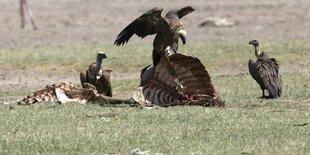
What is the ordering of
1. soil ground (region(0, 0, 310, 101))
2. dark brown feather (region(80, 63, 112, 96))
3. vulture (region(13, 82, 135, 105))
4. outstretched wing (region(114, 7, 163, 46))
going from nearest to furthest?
vulture (region(13, 82, 135, 105)) → outstretched wing (region(114, 7, 163, 46)) → dark brown feather (region(80, 63, 112, 96)) → soil ground (region(0, 0, 310, 101))

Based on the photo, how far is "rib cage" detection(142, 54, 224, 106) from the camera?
13938 mm

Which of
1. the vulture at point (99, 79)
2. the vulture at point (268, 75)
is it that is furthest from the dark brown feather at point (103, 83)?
the vulture at point (268, 75)

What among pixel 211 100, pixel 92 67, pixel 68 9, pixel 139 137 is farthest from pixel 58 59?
pixel 68 9

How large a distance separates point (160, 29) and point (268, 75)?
1746 millimetres

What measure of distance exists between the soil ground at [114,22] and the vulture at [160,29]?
436 centimetres

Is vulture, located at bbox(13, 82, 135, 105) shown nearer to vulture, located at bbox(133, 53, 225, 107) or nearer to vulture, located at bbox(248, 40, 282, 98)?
vulture, located at bbox(133, 53, 225, 107)

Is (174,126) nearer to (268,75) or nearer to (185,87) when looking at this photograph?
(185,87)

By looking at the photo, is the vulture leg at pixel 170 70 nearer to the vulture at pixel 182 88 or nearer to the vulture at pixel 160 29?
the vulture at pixel 182 88

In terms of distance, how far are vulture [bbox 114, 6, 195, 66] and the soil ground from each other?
172 inches

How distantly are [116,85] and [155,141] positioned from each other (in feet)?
24.6

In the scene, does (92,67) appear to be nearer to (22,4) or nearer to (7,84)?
(7,84)

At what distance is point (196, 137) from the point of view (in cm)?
1089

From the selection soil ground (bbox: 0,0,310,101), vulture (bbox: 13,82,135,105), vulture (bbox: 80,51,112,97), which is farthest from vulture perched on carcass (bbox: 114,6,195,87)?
soil ground (bbox: 0,0,310,101)

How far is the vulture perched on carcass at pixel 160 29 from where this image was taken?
15.1 meters
